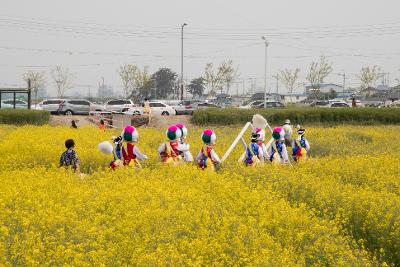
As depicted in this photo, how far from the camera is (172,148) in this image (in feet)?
41.6

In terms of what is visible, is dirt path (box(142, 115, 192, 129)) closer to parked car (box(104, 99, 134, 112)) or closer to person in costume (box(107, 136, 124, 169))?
parked car (box(104, 99, 134, 112))

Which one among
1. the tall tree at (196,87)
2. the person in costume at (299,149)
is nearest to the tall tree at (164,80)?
the tall tree at (196,87)

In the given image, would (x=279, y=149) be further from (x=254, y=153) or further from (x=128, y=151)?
(x=128, y=151)

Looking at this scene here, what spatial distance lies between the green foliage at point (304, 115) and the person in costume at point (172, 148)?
20919 mm

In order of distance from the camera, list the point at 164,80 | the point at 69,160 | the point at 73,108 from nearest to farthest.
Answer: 1. the point at 69,160
2. the point at 73,108
3. the point at 164,80

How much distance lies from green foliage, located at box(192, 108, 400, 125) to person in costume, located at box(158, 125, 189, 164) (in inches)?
824

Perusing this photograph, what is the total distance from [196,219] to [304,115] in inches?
1150

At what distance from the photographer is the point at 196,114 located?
34.2m

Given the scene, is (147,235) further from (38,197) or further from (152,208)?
(38,197)

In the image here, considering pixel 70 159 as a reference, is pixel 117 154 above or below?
above

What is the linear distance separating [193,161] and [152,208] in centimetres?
594

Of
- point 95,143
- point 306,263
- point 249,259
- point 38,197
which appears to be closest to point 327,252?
point 306,263

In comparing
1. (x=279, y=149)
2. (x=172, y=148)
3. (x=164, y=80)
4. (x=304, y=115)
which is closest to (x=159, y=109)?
(x=304, y=115)

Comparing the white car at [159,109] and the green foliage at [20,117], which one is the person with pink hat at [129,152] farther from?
the white car at [159,109]
